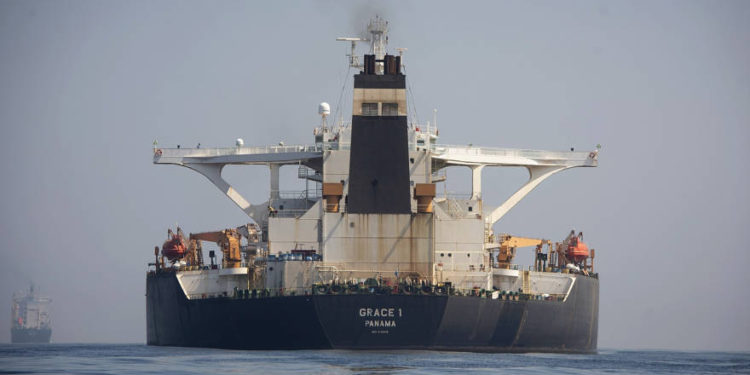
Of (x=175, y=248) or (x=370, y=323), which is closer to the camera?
(x=370, y=323)

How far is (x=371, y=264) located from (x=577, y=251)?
71.3 ft

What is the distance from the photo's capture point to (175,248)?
80375 mm

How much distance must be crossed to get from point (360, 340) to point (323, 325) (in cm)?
171

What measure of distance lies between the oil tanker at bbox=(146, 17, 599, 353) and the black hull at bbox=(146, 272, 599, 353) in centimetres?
5

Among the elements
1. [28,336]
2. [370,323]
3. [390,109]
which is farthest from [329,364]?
[28,336]

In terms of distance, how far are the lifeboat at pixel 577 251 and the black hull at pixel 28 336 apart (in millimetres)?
112210

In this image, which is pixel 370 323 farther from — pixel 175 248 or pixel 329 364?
pixel 175 248

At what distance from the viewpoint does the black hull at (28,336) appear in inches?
7160

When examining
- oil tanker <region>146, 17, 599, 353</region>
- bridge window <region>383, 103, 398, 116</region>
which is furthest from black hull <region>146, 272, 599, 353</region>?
bridge window <region>383, 103, 398, 116</region>

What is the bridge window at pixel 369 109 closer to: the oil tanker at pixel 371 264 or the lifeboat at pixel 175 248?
the oil tanker at pixel 371 264

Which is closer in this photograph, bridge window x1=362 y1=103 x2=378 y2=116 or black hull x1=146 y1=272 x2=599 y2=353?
black hull x1=146 y1=272 x2=599 y2=353

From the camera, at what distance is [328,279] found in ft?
215

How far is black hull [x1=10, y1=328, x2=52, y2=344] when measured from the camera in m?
182

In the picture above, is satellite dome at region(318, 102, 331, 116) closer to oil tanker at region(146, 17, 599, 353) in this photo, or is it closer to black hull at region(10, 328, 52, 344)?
oil tanker at region(146, 17, 599, 353)
